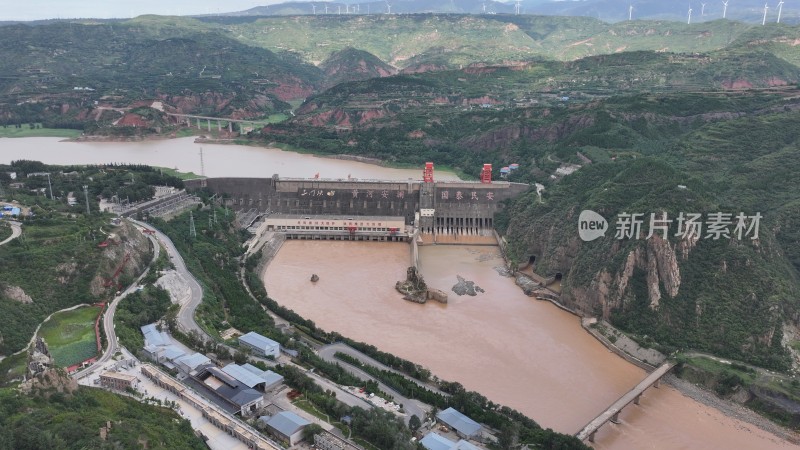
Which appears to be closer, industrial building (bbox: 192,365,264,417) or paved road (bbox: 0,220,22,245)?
industrial building (bbox: 192,365,264,417)

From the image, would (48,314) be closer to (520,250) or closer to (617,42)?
(520,250)

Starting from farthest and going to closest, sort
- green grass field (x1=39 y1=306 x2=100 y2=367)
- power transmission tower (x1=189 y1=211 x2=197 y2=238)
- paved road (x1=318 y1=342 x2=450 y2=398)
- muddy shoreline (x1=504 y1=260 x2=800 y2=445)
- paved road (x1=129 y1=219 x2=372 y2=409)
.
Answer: power transmission tower (x1=189 y1=211 x2=197 y2=238) → paved road (x1=318 y1=342 x2=450 y2=398) → muddy shoreline (x1=504 y1=260 x2=800 y2=445) → green grass field (x1=39 y1=306 x2=100 y2=367) → paved road (x1=129 y1=219 x2=372 y2=409)

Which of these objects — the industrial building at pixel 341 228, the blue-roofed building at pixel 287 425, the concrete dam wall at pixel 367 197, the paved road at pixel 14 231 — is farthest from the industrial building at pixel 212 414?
the concrete dam wall at pixel 367 197

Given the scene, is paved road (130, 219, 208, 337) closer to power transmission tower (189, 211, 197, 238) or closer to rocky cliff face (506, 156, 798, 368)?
power transmission tower (189, 211, 197, 238)

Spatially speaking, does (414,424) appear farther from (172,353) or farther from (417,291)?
(417,291)

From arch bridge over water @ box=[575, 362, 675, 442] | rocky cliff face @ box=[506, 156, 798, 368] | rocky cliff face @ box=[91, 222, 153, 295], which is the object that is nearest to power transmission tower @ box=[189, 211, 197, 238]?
rocky cliff face @ box=[91, 222, 153, 295]

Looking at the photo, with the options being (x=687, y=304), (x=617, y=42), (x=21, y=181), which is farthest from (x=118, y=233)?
(x=617, y=42)

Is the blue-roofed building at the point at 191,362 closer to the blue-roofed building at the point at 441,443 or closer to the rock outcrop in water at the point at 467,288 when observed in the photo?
the blue-roofed building at the point at 441,443
